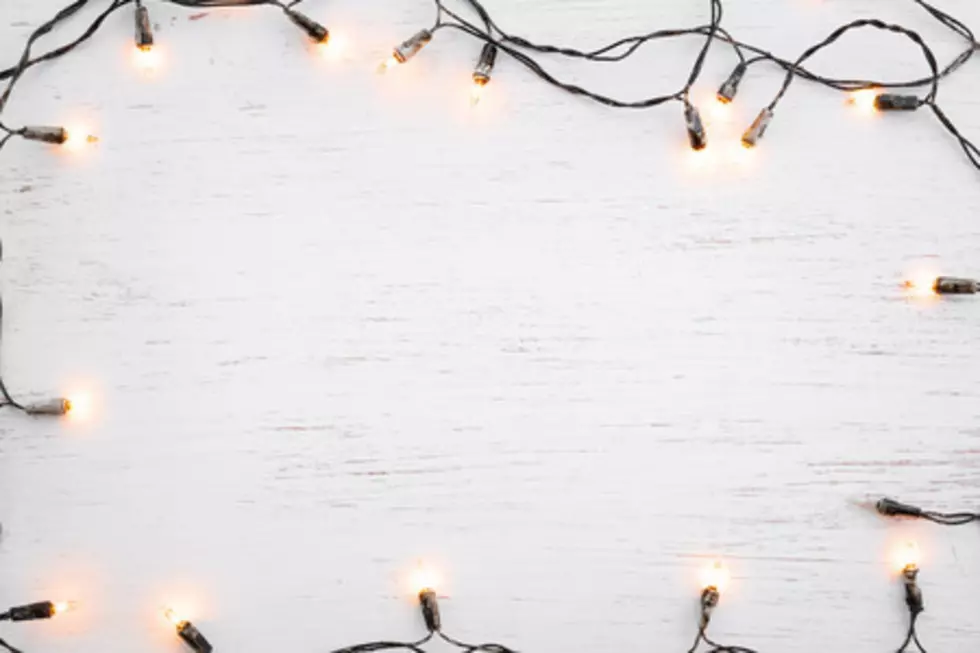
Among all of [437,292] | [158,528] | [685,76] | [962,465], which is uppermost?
[685,76]

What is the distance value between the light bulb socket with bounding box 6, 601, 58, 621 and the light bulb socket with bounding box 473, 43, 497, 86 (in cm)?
88

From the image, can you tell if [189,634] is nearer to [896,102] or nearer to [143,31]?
[143,31]

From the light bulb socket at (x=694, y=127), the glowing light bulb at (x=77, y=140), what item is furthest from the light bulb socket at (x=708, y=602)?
the glowing light bulb at (x=77, y=140)

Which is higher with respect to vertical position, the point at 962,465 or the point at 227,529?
the point at 962,465

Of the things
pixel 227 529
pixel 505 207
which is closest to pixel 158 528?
pixel 227 529

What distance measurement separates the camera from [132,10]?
1.44 meters

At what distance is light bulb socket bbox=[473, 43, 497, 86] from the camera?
4.56ft

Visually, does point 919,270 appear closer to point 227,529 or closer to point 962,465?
point 962,465

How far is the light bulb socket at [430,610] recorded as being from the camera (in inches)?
A: 52.2

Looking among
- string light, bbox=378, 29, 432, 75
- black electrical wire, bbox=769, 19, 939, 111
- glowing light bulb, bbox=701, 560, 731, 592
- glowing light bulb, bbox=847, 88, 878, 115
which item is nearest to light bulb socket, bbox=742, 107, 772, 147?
black electrical wire, bbox=769, 19, 939, 111

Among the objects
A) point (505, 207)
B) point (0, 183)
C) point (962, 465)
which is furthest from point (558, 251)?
point (0, 183)

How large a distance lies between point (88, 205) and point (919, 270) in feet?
3.70

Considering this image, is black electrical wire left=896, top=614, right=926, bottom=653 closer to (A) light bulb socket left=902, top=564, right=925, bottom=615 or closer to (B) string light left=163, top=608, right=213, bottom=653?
(A) light bulb socket left=902, top=564, right=925, bottom=615

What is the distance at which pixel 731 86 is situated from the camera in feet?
4.57
